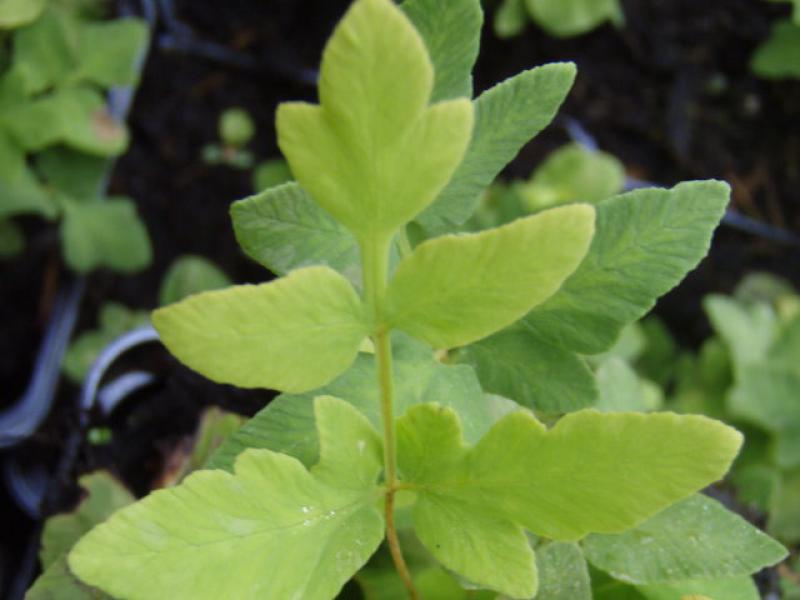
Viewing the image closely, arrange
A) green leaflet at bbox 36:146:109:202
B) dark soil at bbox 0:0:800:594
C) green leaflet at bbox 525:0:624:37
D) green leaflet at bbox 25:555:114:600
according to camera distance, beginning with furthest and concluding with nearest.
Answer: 1. green leaflet at bbox 525:0:624:37
2. dark soil at bbox 0:0:800:594
3. green leaflet at bbox 36:146:109:202
4. green leaflet at bbox 25:555:114:600

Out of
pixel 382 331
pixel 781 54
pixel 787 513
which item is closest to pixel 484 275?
pixel 382 331

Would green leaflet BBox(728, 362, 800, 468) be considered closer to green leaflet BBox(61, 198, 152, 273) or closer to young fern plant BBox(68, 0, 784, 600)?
young fern plant BBox(68, 0, 784, 600)

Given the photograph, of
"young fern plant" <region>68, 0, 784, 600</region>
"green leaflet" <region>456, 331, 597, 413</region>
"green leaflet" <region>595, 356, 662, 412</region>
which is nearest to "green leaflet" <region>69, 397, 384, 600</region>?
"young fern plant" <region>68, 0, 784, 600</region>

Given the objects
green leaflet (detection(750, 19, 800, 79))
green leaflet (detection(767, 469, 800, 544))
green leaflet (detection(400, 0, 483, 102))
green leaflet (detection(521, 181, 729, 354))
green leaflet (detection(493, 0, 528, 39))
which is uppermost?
green leaflet (detection(400, 0, 483, 102))

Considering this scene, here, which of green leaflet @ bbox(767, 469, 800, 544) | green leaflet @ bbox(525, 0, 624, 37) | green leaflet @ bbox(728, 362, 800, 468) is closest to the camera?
green leaflet @ bbox(767, 469, 800, 544)

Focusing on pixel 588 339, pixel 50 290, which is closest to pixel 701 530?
pixel 588 339

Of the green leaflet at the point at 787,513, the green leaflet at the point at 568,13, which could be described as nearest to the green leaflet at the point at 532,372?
the green leaflet at the point at 787,513

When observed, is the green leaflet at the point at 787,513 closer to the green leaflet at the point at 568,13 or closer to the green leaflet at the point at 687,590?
the green leaflet at the point at 687,590

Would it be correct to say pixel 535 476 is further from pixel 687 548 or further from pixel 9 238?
pixel 9 238
